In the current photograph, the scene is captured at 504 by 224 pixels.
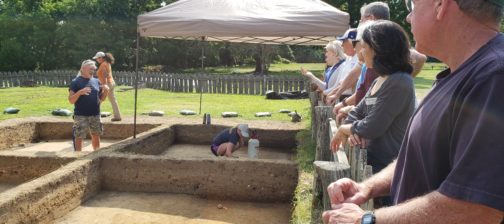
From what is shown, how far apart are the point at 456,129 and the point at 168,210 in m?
5.14

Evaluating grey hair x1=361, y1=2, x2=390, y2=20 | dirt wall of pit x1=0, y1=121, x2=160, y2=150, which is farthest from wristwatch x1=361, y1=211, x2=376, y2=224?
dirt wall of pit x1=0, y1=121, x2=160, y2=150

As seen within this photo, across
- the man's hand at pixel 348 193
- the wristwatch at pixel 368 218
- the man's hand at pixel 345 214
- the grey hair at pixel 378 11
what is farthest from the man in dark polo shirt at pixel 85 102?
the wristwatch at pixel 368 218

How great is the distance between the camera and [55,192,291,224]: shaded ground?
5.50 metres

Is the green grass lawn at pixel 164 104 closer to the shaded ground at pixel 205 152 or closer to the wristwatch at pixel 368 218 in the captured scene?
the shaded ground at pixel 205 152

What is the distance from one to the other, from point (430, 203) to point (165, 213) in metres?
4.94

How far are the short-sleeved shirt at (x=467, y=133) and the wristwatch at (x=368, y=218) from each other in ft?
0.60

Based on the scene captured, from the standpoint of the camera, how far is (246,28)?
7023mm

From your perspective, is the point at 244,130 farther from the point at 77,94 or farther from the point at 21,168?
the point at 21,168

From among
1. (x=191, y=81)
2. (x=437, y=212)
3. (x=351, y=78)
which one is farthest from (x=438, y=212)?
Result: (x=191, y=81)

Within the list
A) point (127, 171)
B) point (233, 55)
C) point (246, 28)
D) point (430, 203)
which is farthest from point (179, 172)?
point (233, 55)

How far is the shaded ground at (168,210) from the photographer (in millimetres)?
5504

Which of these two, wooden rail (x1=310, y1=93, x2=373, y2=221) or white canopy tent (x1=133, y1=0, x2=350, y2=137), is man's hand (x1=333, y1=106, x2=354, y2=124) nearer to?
wooden rail (x1=310, y1=93, x2=373, y2=221)

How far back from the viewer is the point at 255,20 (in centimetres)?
701

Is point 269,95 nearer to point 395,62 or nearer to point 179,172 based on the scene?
point 179,172
